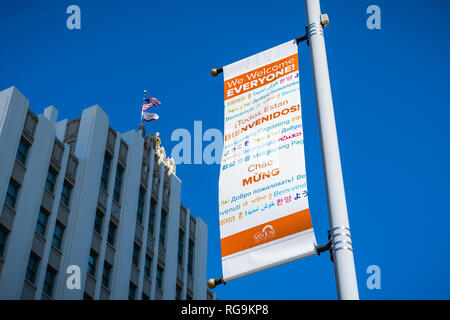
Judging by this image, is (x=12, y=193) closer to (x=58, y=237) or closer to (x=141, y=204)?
(x=58, y=237)

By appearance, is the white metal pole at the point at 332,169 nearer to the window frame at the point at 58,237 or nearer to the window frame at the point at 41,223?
the window frame at the point at 41,223

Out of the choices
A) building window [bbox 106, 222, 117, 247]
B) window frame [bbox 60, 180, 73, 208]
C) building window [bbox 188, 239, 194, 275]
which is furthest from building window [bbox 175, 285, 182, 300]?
window frame [bbox 60, 180, 73, 208]

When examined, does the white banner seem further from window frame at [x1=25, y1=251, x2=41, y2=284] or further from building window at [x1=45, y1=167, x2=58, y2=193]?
building window at [x1=45, y1=167, x2=58, y2=193]

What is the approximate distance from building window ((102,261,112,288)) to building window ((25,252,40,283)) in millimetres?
5268

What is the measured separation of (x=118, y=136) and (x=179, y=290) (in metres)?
11.2

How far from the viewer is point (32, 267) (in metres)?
30.0

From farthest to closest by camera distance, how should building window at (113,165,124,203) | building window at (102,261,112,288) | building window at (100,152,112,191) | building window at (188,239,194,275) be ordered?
building window at (188,239,194,275)
building window at (113,165,124,203)
building window at (100,152,112,191)
building window at (102,261,112,288)

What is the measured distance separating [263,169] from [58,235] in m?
25.2

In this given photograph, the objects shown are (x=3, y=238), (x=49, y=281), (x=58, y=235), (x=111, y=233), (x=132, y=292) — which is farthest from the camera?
(x=111, y=233)

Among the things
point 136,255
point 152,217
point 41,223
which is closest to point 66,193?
point 41,223

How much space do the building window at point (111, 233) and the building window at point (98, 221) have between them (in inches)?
32.9

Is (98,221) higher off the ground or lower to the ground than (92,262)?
higher

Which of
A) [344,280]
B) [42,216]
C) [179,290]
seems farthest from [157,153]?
[344,280]

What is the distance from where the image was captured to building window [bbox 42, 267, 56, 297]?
30.2 meters
